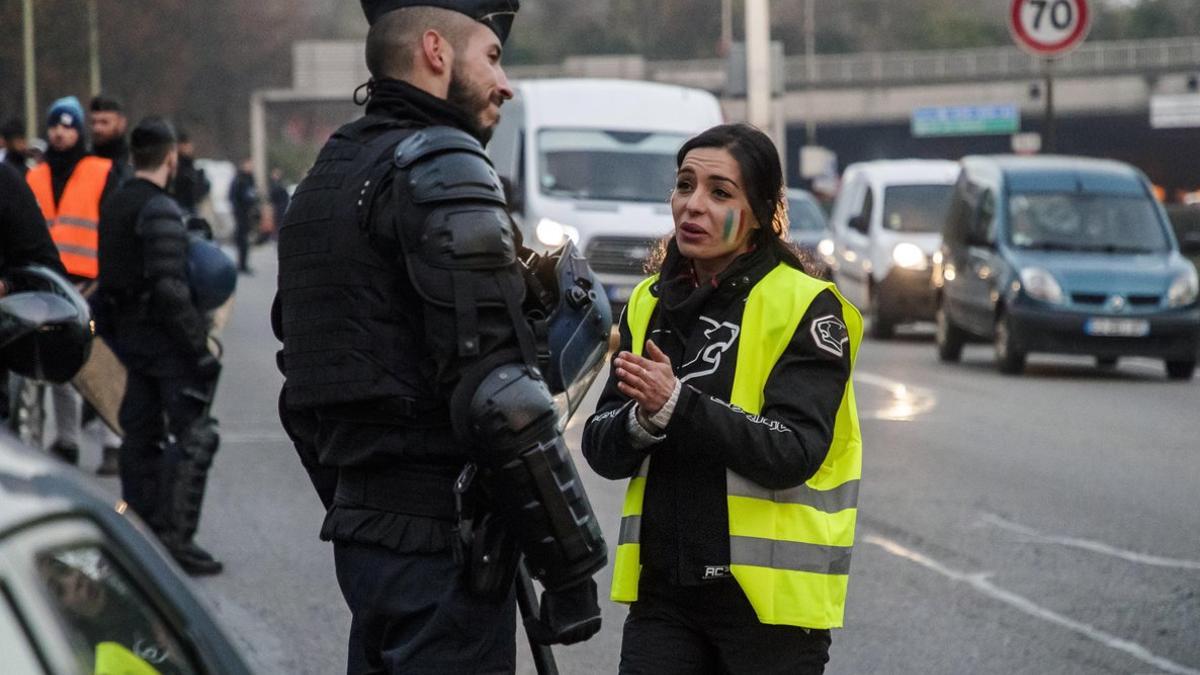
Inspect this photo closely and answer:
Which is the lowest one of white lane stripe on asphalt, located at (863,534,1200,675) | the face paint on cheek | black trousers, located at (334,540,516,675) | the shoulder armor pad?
white lane stripe on asphalt, located at (863,534,1200,675)

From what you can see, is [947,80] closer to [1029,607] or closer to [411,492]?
[1029,607]

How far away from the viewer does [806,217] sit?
26750 millimetres

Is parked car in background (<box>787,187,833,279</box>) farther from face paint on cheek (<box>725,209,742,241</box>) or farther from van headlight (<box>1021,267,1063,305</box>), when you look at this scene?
face paint on cheek (<box>725,209,742,241</box>)

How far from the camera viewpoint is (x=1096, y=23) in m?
119

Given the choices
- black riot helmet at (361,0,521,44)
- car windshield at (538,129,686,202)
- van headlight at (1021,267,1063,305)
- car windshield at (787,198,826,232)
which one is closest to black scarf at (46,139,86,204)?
black riot helmet at (361,0,521,44)

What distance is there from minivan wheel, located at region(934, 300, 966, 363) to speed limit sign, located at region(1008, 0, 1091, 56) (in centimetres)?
275

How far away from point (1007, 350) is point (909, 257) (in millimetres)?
5590

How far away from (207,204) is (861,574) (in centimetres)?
1644

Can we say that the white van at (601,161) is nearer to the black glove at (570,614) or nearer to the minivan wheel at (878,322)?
the minivan wheel at (878,322)

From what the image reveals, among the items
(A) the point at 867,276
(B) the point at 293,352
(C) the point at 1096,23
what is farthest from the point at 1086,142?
(B) the point at 293,352

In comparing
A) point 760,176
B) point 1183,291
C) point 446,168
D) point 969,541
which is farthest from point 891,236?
point 446,168

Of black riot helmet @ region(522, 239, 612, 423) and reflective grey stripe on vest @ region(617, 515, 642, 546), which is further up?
black riot helmet @ region(522, 239, 612, 423)

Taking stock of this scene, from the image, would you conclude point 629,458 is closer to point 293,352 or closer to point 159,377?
point 293,352

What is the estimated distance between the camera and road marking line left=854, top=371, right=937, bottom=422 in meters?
14.6
